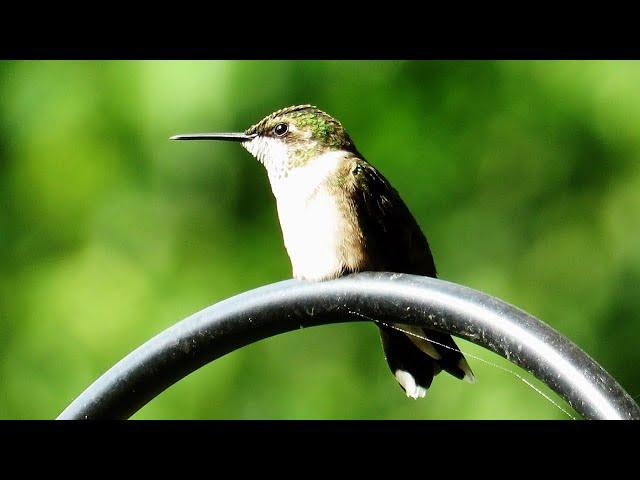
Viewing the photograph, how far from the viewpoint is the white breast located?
3.31 metres

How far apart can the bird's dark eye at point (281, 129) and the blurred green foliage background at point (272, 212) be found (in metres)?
0.93

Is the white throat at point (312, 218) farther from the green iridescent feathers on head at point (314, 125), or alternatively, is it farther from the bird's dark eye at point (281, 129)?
the bird's dark eye at point (281, 129)

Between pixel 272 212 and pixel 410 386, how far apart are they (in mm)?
1944

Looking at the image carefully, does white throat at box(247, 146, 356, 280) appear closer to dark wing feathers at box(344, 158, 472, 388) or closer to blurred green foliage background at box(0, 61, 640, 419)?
dark wing feathers at box(344, 158, 472, 388)

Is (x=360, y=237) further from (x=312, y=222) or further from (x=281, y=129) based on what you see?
(x=281, y=129)

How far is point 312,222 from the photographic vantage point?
3.46 metres

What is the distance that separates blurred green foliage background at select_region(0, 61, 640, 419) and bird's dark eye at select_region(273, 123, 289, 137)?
0.93 metres

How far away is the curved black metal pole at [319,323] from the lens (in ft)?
6.93

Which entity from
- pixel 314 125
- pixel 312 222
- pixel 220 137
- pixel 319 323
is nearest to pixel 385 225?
pixel 312 222

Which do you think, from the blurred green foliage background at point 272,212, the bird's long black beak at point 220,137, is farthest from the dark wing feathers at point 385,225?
the blurred green foliage background at point 272,212
